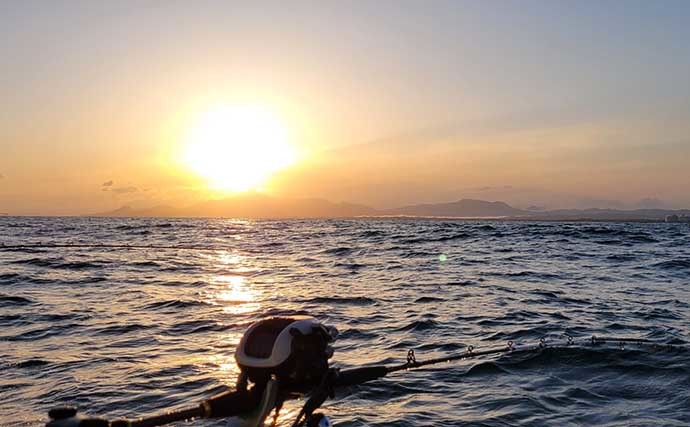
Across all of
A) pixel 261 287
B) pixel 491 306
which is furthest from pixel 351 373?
pixel 261 287

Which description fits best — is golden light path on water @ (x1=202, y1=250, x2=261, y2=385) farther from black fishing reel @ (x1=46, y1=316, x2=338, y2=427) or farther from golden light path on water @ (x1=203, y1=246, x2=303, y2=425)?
black fishing reel @ (x1=46, y1=316, x2=338, y2=427)

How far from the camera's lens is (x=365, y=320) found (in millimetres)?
13352

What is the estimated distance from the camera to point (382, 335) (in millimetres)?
11789

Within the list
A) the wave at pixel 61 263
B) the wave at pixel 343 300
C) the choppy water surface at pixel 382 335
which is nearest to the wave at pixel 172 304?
the choppy water surface at pixel 382 335

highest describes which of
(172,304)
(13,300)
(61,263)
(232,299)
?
(61,263)

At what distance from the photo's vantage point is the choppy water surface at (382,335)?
295 inches

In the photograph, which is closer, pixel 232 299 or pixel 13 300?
pixel 13 300

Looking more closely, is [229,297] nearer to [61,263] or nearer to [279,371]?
[61,263]

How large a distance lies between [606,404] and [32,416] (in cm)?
715

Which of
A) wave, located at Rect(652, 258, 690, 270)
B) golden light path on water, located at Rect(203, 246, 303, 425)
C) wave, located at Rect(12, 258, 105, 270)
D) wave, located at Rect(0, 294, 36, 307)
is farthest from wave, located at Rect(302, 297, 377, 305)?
wave, located at Rect(652, 258, 690, 270)

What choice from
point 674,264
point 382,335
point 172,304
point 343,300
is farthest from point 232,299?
point 674,264

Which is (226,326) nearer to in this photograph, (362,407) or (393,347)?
(393,347)

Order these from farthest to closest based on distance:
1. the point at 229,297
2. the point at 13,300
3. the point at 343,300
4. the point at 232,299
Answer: the point at 229,297, the point at 232,299, the point at 343,300, the point at 13,300

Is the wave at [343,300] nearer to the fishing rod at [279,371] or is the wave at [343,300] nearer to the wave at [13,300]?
Answer: the wave at [13,300]
